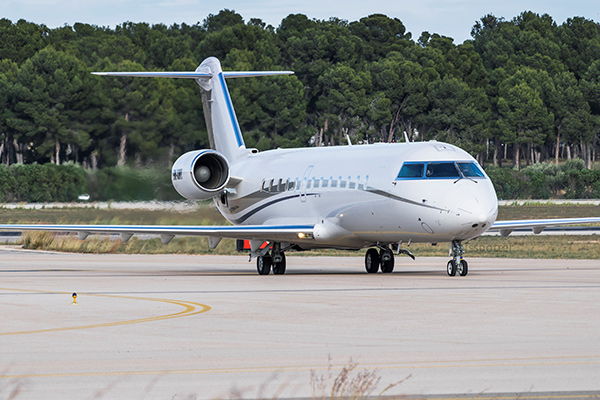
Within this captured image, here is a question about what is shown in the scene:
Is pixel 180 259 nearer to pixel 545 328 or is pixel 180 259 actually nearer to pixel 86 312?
pixel 86 312

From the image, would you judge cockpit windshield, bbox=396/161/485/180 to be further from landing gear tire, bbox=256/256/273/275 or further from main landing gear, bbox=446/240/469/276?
landing gear tire, bbox=256/256/273/275

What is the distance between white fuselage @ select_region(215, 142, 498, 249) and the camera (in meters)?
24.5

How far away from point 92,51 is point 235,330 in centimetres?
8911

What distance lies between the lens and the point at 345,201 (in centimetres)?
2689

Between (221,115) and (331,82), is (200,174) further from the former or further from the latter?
(331,82)

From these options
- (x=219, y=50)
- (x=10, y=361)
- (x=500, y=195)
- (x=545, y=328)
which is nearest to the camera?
(x=10, y=361)

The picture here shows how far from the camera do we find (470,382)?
31.8 feet

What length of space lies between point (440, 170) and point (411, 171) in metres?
0.72

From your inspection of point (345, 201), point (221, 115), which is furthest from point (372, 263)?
point (221, 115)

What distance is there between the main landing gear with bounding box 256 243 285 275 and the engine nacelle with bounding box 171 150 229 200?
2.89 meters

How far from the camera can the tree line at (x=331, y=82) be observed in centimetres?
7675

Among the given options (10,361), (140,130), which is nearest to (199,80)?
(140,130)

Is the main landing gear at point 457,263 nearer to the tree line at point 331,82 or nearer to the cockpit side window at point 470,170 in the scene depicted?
the cockpit side window at point 470,170

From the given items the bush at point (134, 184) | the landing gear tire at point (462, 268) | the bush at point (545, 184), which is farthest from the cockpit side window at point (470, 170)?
the bush at point (545, 184)
